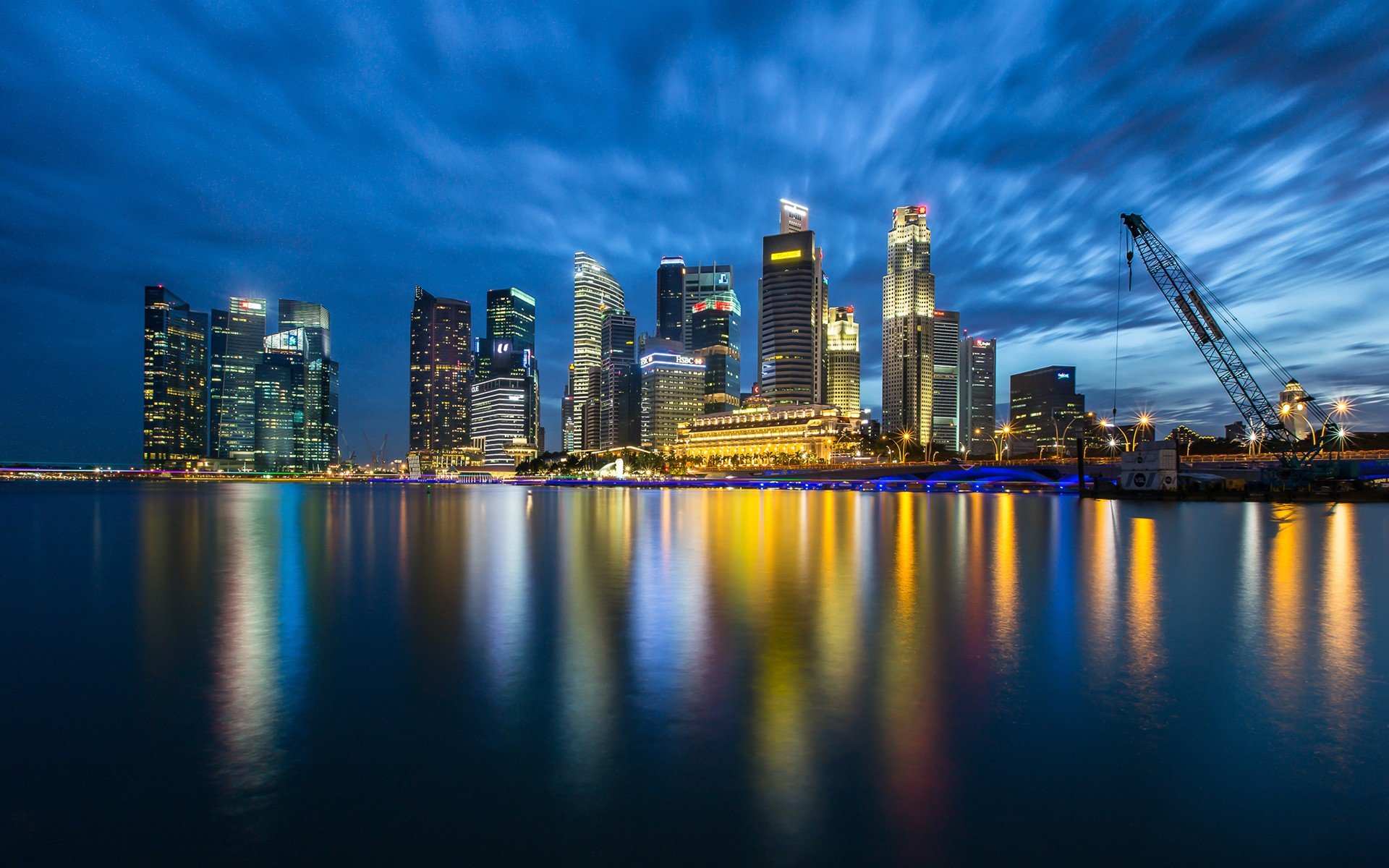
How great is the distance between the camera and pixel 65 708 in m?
10.9

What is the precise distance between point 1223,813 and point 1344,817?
1251 millimetres

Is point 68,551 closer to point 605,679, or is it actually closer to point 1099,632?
point 605,679

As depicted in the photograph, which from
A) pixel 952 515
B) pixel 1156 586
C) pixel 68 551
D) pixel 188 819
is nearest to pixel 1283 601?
pixel 1156 586

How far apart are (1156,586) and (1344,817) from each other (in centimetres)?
1655

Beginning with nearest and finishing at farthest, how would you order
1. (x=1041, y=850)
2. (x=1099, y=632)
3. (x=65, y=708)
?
1. (x=1041, y=850)
2. (x=65, y=708)
3. (x=1099, y=632)

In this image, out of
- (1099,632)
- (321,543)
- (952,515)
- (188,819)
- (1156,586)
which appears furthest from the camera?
(952,515)

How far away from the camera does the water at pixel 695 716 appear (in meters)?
7.01

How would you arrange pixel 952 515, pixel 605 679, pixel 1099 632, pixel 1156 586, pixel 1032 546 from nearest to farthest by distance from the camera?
pixel 605 679, pixel 1099 632, pixel 1156 586, pixel 1032 546, pixel 952 515

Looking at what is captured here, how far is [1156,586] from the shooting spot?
22.0 m

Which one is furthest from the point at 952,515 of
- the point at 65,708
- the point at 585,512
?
the point at 65,708

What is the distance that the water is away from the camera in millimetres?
7008

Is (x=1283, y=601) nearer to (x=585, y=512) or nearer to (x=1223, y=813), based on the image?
(x=1223, y=813)

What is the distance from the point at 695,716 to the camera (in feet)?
33.8

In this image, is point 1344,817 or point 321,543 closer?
point 1344,817
